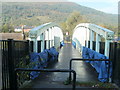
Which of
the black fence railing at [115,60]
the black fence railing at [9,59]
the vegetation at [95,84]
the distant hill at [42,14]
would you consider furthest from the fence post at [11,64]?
the distant hill at [42,14]

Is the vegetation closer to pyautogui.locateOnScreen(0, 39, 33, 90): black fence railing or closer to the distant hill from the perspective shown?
pyautogui.locateOnScreen(0, 39, 33, 90): black fence railing

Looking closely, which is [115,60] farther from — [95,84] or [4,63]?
[4,63]

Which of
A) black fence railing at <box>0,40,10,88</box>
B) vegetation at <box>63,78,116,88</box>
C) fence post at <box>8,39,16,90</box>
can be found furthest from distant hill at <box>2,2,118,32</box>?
black fence railing at <box>0,40,10,88</box>

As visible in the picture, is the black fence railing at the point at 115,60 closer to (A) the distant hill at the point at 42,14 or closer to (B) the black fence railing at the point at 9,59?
(B) the black fence railing at the point at 9,59

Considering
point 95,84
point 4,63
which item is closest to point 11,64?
point 4,63

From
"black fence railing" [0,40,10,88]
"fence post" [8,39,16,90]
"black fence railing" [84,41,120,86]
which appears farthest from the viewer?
"black fence railing" [84,41,120,86]

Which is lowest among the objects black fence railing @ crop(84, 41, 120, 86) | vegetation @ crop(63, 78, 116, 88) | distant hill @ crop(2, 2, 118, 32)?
vegetation @ crop(63, 78, 116, 88)

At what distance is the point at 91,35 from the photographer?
11406 mm

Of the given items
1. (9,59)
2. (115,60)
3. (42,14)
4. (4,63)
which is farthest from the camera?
(42,14)

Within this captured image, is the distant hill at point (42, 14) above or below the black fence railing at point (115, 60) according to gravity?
above

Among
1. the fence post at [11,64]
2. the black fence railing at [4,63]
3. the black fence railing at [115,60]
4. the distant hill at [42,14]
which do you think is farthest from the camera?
the distant hill at [42,14]

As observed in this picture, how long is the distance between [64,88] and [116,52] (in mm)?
1853

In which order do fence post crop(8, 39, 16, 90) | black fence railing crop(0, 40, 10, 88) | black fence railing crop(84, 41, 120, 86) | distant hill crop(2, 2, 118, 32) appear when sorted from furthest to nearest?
1. distant hill crop(2, 2, 118, 32)
2. black fence railing crop(84, 41, 120, 86)
3. fence post crop(8, 39, 16, 90)
4. black fence railing crop(0, 40, 10, 88)

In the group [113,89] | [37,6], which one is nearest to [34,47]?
[113,89]
